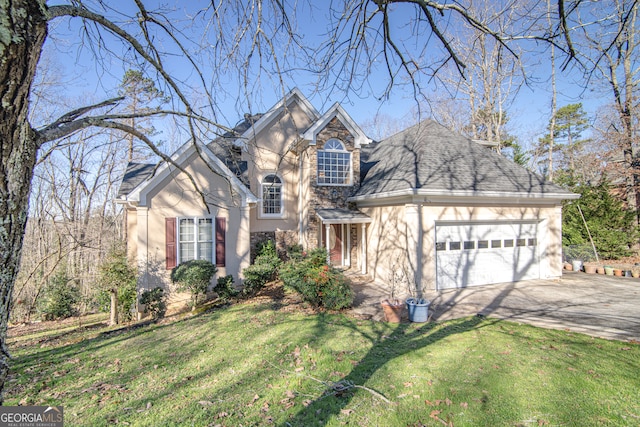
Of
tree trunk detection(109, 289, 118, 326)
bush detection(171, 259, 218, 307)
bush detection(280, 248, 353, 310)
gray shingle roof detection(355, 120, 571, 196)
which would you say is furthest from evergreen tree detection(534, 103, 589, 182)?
tree trunk detection(109, 289, 118, 326)

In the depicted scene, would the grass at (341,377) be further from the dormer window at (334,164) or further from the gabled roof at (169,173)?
the dormer window at (334,164)

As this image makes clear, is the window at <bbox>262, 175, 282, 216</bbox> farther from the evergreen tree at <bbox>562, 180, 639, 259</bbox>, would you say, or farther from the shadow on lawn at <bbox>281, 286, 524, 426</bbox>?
the evergreen tree at <bbox>562, 180, 639, 259</bbox>

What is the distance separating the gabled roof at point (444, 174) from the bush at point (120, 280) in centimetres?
847

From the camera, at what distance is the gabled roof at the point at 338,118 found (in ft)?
41.5

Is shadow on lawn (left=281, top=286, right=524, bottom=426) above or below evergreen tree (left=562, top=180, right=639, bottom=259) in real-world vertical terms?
below

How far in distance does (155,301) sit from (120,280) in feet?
3.94

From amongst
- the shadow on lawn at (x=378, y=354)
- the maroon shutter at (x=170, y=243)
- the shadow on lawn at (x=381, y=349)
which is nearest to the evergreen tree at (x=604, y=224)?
the shadow on lawn at (x=381, y=349)

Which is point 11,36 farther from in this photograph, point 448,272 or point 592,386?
point 448,272

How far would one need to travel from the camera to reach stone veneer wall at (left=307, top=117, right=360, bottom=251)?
12.9 m

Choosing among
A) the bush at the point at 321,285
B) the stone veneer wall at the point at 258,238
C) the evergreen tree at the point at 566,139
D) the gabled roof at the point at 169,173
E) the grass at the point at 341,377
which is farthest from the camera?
the evergreen tree at the point at 566,139

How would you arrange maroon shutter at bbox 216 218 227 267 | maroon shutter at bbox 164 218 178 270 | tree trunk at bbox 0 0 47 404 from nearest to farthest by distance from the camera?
tree trunk at bbox 0 0 47 404
maroon shutter at bbox 164 218 178 270
maroon shutter at bbox 216 218 227 267

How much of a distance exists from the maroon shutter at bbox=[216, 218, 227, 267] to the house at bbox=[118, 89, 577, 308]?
0.03 metres

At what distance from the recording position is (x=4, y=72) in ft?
5.08

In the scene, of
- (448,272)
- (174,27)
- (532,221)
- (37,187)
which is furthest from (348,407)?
(37,187)
